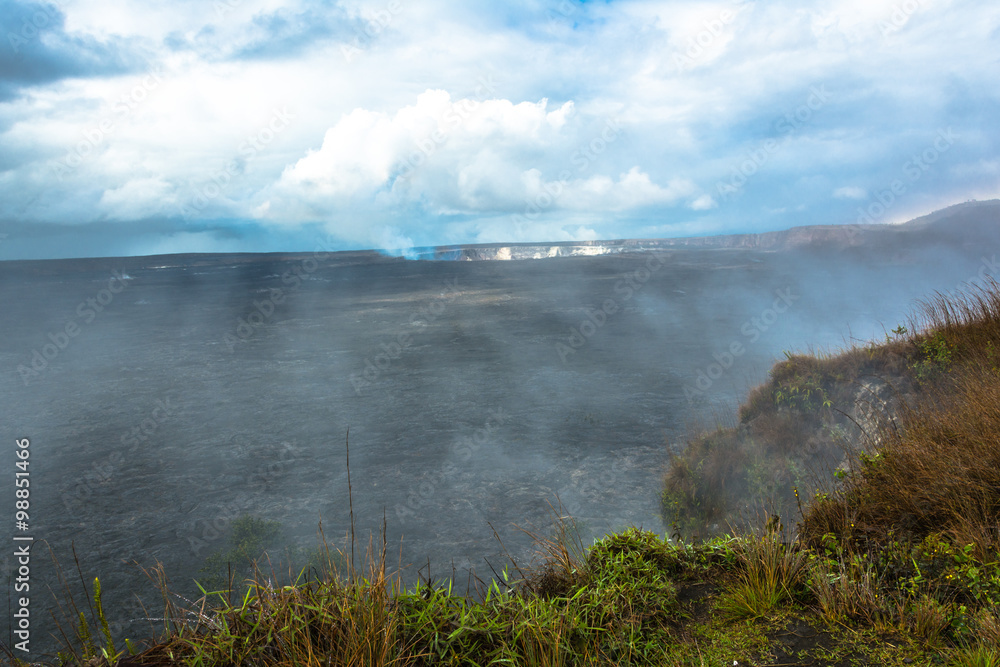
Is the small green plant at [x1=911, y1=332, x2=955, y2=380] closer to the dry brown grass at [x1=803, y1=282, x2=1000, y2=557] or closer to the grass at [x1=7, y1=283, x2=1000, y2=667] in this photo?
the dry brown grass at [x1=803, y1=282, x2=1000, y2=557]

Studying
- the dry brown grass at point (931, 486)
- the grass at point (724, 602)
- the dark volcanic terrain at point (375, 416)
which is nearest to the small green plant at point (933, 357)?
the dry brown grass at point (931, 486)

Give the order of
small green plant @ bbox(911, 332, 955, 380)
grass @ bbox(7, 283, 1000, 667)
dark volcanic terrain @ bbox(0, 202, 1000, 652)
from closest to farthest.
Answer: grass @ bbox(7, 283, 1000, 667), small green plant @ bbox(911, 332, 955, 380), dark volcanic terrain @ bbox(0, 202, 1000, 652)

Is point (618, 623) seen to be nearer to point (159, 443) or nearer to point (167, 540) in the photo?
point (167, 540)

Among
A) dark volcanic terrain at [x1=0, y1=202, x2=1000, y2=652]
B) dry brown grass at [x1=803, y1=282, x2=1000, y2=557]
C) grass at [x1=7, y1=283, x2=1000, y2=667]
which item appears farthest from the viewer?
dark volcanic terrain at [x1=0, y1=202, x2=1000, y2=652]

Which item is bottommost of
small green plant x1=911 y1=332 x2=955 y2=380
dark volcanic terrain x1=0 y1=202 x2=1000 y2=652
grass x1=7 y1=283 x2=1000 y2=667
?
dark volcanic terrain x1=0 y1=202 x2=1000 y2=652

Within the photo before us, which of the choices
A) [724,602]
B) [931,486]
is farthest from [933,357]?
[724,602]

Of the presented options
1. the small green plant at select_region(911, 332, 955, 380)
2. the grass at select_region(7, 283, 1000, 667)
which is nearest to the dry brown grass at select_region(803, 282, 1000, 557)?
the grass at select_region(7, 283, 1000, 667)

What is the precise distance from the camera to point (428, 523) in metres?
10.4

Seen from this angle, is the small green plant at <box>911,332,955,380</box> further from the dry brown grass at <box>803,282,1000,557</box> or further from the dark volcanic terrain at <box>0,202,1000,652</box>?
the dark volcanic terrain at <box>0,202,1000,652</box>

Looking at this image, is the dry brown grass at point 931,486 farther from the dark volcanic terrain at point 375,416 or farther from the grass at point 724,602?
the dark volcanic terrain at point 375,416

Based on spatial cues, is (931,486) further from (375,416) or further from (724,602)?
(375,416)

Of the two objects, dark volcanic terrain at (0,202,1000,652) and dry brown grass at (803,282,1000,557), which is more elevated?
dry brown grass at (803,282,1000,557)

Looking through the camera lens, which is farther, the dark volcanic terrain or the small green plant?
the dark volcanic terrain

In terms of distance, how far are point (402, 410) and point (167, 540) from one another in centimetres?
818
